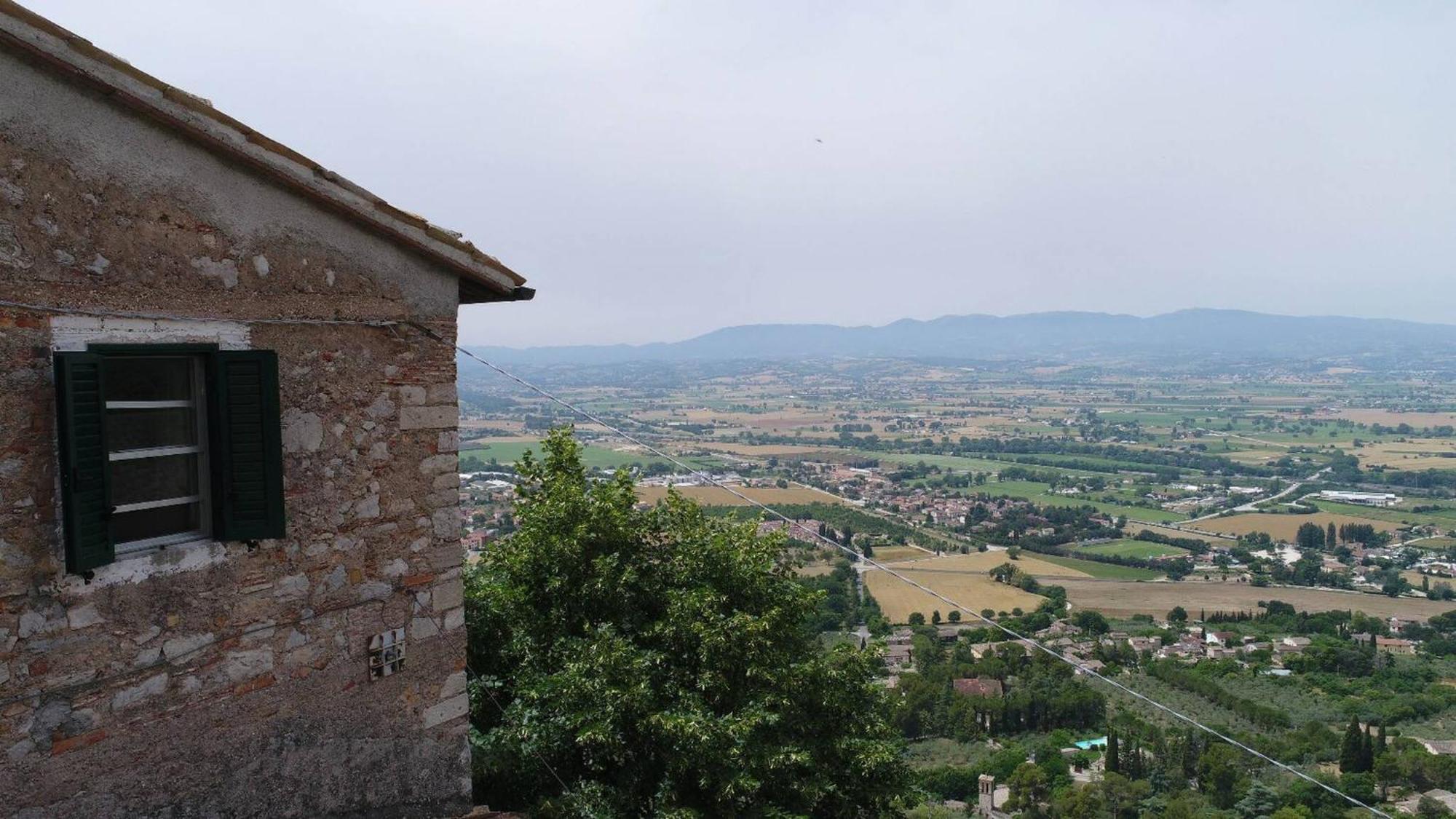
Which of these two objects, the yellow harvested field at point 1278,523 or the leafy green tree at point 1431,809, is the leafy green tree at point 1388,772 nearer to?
the leafy green tree at point 1431,809

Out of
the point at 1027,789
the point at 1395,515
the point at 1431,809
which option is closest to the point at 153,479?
the point at 1027,789

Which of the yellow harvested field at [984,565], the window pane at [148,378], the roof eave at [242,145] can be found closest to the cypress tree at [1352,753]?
the yellow harvested field at [984,565]

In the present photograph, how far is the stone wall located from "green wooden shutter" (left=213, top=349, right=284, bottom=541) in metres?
0.13

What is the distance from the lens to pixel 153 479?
172 inches

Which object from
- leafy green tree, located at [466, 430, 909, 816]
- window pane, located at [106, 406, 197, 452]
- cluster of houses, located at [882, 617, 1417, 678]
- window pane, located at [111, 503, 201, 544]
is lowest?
cluster of houses, located at [882, 617, 1417, 678]

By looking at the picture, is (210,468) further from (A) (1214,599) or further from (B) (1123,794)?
(A) (1214,599)

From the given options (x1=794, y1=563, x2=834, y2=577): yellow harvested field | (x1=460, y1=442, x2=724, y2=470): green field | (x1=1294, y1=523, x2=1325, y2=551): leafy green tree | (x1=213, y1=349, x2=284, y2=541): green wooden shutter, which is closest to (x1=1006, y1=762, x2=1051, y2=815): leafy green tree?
(x1=794, y1=563, x2=834, y2=577): yellow harvested field

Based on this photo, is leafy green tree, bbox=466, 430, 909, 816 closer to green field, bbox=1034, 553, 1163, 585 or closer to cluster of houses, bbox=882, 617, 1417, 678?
cluster of houses, bbox=882, 617, 1417, 678

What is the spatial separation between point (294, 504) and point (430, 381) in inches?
41.7

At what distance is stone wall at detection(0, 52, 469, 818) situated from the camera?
387 centimetres

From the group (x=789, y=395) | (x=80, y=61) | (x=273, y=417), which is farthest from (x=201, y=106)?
(x=789, y=395)

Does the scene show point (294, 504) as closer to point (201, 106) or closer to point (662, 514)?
point (201, 106)

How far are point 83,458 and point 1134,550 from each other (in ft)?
218

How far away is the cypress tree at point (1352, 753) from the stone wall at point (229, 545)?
31386mm
